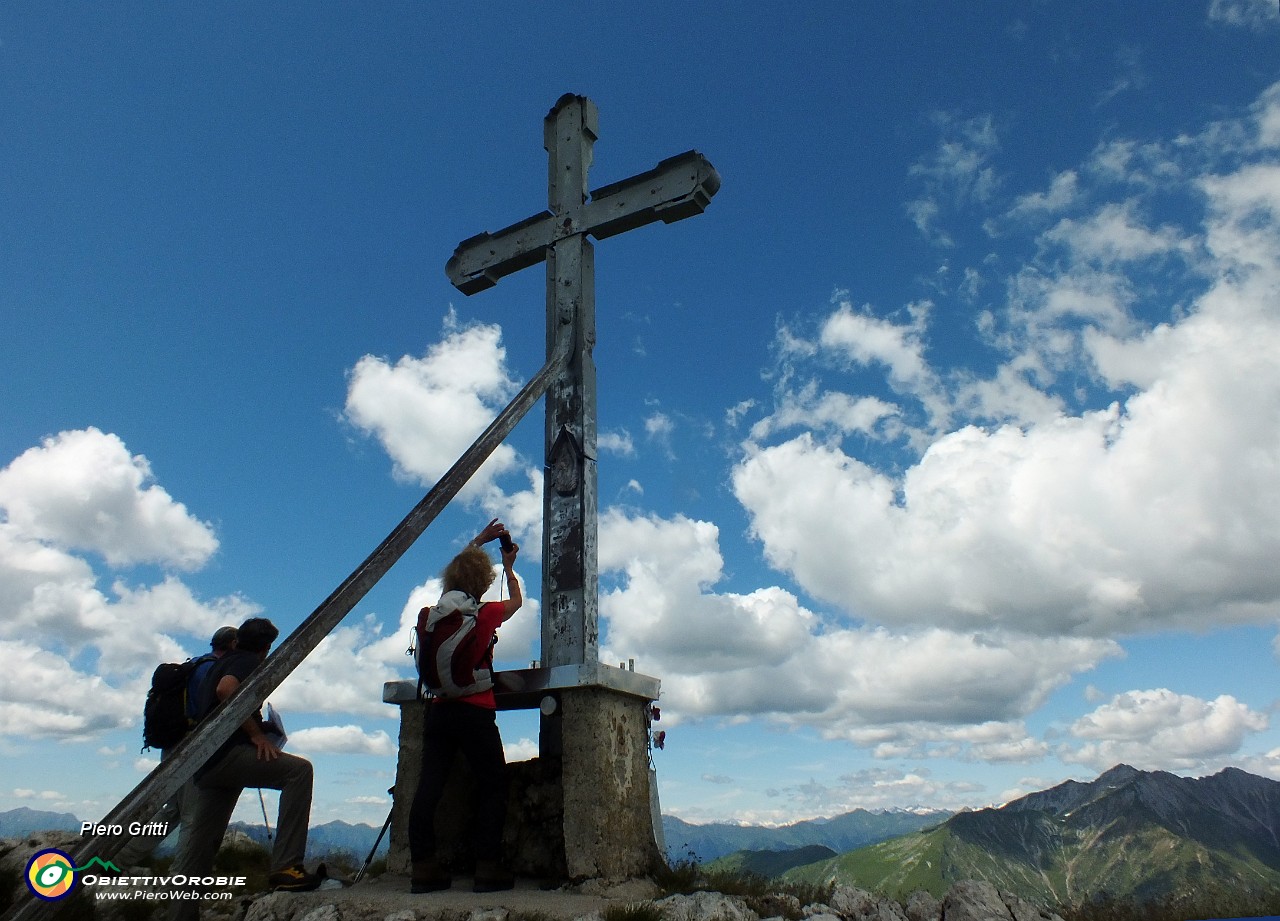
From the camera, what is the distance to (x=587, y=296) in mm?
7301

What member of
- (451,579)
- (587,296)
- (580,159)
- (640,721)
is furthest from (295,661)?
(580,159)

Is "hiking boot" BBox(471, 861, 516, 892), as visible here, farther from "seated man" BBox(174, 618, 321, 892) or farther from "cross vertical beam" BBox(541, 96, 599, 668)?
"cross vertical beam" BBox(541, 96, 599, 668)

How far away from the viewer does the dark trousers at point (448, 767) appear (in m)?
5.00

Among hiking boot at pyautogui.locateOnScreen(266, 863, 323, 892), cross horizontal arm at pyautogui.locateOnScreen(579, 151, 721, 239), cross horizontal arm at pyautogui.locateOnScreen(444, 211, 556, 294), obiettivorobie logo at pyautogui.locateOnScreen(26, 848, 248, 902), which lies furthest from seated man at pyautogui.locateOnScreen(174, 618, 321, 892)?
cross horizontal arm at pyautogui.locateOnScreen(579, 151, 721, 239)

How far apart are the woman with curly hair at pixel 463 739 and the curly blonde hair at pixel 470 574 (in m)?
0.15

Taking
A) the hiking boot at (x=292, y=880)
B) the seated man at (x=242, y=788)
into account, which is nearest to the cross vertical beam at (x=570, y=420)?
the seated man at (x=242, y=788)

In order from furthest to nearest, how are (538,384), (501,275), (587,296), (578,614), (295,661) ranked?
(501,275)
(587,296)
(538,384)
(578,614)
(295,661)

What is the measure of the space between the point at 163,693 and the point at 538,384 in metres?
3.60

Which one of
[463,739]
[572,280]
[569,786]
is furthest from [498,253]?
[569,786]

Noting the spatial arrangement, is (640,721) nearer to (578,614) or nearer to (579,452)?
(578,614)

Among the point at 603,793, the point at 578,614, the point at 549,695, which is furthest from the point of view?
the point at 578,614

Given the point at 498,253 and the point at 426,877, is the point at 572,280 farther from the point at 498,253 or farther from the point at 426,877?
the point at 426,877

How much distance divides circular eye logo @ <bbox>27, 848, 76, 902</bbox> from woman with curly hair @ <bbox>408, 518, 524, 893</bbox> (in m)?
1.83

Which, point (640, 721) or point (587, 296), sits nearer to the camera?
point (640, 721)
